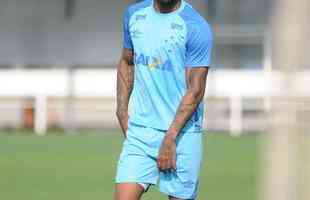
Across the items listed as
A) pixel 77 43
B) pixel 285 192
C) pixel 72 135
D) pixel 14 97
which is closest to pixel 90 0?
pixel 77 43

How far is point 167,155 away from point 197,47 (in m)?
0.66

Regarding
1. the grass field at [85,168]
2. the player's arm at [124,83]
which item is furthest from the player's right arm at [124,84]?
the grass field at [85,168]

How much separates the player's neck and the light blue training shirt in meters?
0.03

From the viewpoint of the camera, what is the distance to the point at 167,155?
19.2 feet

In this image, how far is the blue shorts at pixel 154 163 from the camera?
5.95 metres

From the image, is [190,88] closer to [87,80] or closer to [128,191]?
[128,191]

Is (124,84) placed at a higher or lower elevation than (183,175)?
higher

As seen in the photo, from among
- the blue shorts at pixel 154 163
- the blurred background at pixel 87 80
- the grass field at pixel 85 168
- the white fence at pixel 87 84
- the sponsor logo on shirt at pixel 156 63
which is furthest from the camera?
the white fence at pixel 87 84

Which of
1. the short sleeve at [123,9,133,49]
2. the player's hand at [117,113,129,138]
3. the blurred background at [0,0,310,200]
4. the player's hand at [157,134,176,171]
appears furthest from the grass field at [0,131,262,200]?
the player's hand at [157,134,176,171]

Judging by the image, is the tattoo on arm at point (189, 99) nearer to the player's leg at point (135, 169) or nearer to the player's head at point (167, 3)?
the player's leg at point (135, 169)

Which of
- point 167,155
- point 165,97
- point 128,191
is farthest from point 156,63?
point 128,191

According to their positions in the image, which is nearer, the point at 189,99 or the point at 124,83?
the point at 189,99

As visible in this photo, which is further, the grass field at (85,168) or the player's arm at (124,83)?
the grass field at (85,168)

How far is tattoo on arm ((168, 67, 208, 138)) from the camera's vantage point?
231 inches
